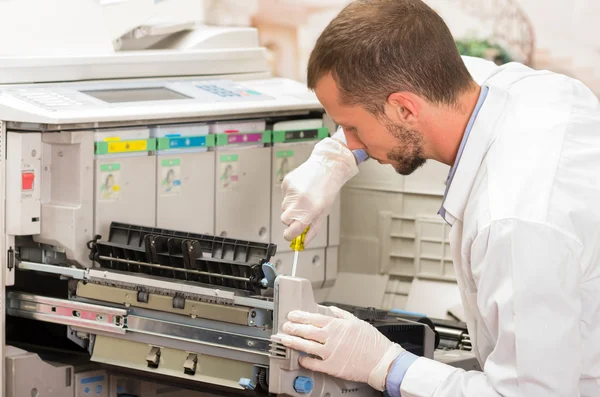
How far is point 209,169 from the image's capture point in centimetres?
297

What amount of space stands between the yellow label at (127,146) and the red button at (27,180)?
224 mm

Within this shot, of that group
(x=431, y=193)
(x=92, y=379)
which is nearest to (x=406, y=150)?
(x=92, y=379)

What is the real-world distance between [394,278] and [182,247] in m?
1.17

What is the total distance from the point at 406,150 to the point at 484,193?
8.5 inches

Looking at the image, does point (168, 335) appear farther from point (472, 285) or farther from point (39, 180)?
point (472, 285)

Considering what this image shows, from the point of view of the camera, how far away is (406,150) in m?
2.08

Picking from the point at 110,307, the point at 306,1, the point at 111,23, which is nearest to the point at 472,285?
the point at 110,307

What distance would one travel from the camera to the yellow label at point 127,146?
2.74 metres

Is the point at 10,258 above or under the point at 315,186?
under

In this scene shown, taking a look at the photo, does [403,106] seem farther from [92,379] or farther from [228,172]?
[92,379]

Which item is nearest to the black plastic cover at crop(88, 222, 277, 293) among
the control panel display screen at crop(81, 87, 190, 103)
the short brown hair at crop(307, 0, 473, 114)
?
the control panel display screen at crop(81, 87, 190, 103)

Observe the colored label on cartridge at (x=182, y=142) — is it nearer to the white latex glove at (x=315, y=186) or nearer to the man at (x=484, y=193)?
the white latex glove at (x=315, y=186)

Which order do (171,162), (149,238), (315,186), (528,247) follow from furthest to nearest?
(171,162)
(315,186)
(149,238)
(528,247)

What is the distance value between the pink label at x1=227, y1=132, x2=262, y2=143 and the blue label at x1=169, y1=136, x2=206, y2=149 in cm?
10
